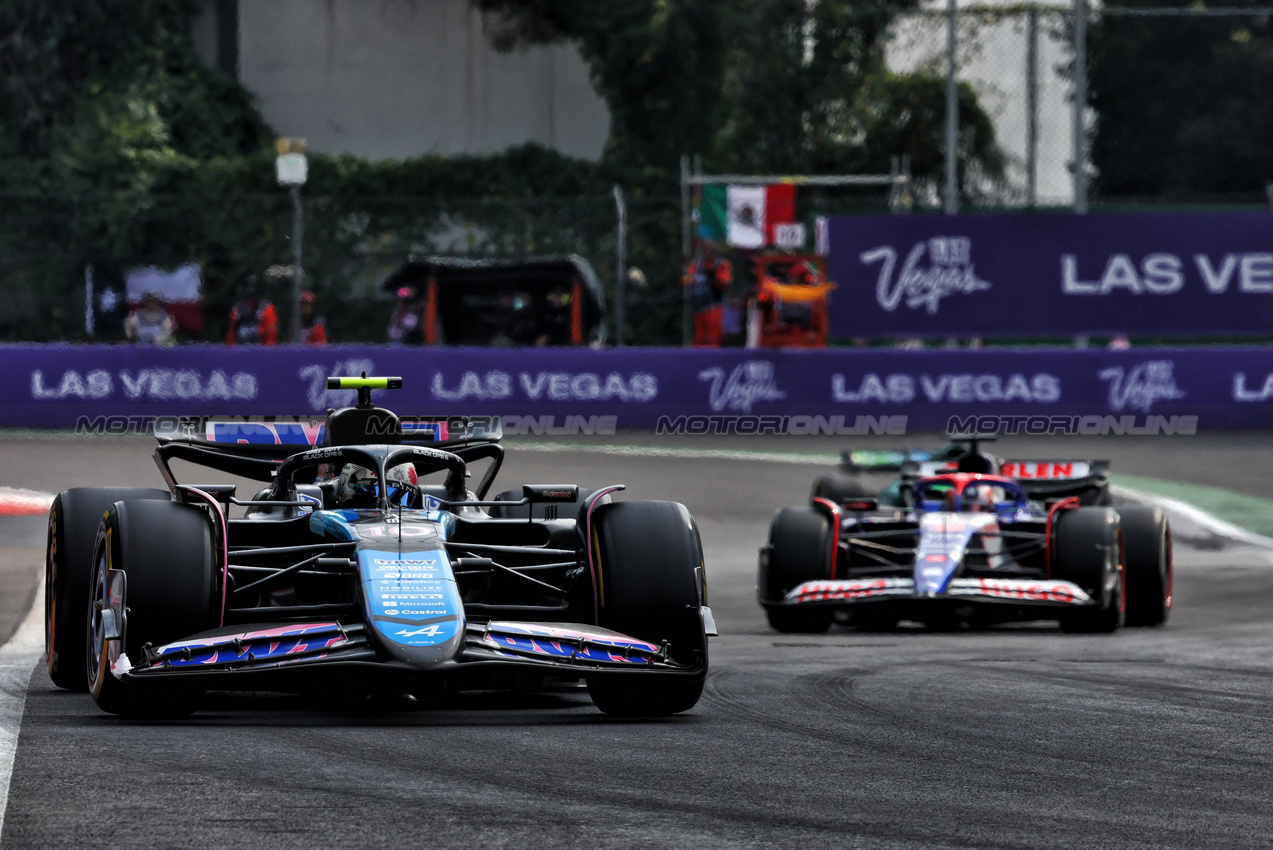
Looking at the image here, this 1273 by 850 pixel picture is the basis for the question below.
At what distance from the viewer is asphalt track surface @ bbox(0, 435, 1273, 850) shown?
5332 millimetres

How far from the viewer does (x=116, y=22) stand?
32281 millimetres

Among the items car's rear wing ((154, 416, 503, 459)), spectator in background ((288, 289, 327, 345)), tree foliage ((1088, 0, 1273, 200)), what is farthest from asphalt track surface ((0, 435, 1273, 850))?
tree foliage ((1088, 0, 1273, 200))

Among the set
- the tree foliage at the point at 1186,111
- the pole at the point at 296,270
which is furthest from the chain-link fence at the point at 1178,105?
the pole at the point at 296,270

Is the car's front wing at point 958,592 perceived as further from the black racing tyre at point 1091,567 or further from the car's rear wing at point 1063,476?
the car's rear wing at point 1063,476

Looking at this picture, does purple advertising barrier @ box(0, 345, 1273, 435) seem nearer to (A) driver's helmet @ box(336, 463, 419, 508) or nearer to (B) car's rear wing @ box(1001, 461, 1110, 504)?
(B) car's rear wing @ box(1001, 461, 1110, 504)

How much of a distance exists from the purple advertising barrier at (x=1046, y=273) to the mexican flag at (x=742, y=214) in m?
2.88

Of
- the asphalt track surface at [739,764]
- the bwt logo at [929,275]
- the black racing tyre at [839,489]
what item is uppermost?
the bwt logo at [929,275]

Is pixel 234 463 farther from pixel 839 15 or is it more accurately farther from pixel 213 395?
pixel 839 15

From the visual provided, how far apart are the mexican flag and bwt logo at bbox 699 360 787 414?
442 centimetres

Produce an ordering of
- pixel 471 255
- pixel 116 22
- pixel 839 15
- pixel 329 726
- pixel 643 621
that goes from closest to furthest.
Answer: pixel 329 726, pixel 643 621, pixel 471 255, pixel 839 15, pixel 116 22

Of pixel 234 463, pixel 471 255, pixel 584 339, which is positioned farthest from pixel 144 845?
pixel 584 339

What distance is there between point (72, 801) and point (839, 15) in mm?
25349

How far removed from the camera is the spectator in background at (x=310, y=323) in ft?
74.3

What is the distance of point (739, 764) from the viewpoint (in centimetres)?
654
